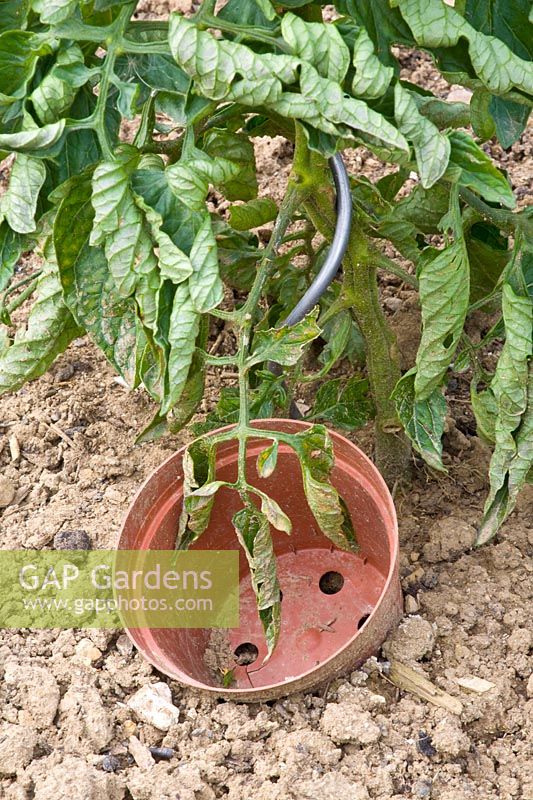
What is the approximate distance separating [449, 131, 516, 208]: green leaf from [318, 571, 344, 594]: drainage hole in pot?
3.24 ft

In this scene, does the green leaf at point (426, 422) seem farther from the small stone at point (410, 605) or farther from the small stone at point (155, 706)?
the small stone at point (155, 706)

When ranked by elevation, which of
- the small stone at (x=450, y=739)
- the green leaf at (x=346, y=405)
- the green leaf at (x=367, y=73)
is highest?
the green leaf at (x=367, y=73)

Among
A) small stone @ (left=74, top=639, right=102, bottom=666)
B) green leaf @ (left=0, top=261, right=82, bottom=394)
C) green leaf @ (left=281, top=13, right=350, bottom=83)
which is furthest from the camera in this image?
small stone @ (left=74, top=639, right=102, bottom=666)

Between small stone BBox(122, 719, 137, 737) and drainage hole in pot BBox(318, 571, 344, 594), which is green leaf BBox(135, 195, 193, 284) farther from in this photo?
drainage hole in pot BBox(318, 571, 344, 594)

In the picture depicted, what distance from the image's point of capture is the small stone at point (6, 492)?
2.19 meters

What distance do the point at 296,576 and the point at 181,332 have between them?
0.90 m

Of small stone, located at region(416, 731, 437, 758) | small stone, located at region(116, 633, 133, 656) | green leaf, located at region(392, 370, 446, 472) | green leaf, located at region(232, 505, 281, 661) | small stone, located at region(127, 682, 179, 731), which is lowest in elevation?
small stone, located at region(116, 633, 133, 656)

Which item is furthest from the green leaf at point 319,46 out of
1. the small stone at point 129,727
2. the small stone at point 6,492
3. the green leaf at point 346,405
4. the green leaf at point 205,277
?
the small stone at point 6,492

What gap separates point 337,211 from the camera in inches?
65.4

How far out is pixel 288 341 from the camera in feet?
5.23

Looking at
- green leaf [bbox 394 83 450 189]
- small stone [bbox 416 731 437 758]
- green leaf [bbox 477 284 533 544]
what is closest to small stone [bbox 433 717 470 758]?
small stone [bbox 416 731 437 758]

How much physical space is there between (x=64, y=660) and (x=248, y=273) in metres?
0.86

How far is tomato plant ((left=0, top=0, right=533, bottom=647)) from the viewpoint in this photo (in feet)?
4.36

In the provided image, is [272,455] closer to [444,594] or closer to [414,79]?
[444,594]
